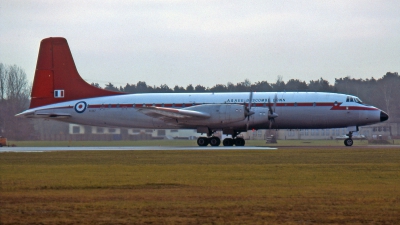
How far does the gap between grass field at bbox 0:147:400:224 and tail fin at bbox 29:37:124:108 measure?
2580 centimetres

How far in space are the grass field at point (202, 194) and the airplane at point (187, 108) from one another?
20.6 metres

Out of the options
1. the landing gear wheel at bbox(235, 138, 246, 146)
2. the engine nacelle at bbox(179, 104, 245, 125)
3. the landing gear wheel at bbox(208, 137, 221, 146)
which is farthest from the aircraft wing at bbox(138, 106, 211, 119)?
the landing gear wheel at bbox(235, 138, 246, 146)

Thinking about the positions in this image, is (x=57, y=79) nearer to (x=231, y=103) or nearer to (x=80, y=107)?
(x=80, y=107)

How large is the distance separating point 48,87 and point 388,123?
63.8 metres

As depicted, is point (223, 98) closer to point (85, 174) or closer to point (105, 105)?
point (105, 105)

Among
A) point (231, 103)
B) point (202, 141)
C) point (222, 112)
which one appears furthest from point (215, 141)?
point (231, 103)

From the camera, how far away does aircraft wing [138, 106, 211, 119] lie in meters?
47.7

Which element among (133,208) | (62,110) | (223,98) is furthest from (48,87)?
(133,208)

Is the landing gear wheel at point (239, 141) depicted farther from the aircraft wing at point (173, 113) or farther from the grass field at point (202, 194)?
the grass field at point (202, 194)

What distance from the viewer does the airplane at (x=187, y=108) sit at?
158 feet

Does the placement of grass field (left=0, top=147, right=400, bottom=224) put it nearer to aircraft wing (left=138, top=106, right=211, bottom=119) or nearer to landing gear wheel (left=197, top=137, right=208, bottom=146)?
aircraft wing (left=138, top=106, right=211, bottom=119)

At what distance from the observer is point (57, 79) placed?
2104 inches

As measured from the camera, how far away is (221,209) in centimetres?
1428

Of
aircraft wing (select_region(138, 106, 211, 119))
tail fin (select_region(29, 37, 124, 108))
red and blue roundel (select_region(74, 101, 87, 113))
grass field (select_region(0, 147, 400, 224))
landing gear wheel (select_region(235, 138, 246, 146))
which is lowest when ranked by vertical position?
grass field (select_region(0, 147, 400, 224))
